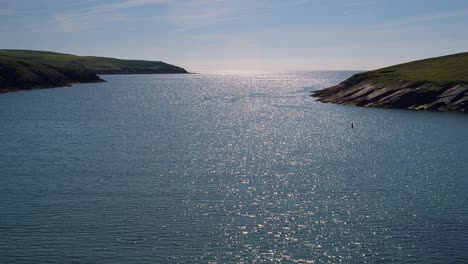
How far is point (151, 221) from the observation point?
49.3 m

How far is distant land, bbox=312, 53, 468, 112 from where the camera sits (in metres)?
154

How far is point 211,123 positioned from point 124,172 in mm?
61043

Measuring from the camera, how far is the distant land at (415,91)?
6078 inches

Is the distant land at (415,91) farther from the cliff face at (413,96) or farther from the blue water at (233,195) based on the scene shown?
the blue water at (233,195)

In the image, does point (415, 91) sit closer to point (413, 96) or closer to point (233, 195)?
Result: point (413, 96)

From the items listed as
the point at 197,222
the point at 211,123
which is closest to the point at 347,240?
the point at 197,222

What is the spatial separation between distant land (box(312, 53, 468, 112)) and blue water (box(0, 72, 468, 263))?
Answer: 4502 centimetres

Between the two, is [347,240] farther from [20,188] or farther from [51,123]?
→ [51,123]

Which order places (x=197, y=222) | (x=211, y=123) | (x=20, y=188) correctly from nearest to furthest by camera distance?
1. (x=197, y=222)
2. (x=20, y=188)
3. (x=211, y=123)

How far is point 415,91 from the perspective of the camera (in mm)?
165125

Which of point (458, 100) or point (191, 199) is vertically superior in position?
point (458, 100)

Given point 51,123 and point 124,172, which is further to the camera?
point 51,123

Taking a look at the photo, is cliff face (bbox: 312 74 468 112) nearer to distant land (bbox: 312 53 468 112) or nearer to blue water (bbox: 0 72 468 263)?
distant land (bbox: 312 53 468 112)

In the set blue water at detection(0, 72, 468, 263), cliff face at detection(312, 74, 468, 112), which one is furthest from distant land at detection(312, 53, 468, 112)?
blue water at detection(0, 72, 468, 263)
